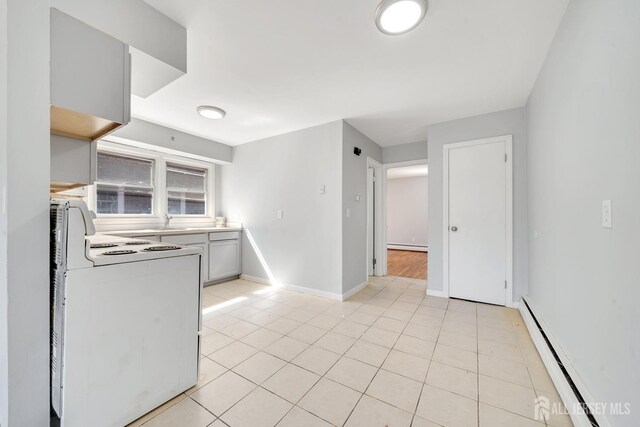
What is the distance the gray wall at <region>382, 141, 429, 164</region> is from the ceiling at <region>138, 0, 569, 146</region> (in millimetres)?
887

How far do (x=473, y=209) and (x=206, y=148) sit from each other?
4115 mm

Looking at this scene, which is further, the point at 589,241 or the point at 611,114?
the point at 589,241

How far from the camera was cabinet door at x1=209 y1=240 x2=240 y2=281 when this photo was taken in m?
3.85

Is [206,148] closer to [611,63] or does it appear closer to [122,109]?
[122,109]

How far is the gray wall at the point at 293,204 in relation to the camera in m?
3.28

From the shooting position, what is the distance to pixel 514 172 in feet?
9.34

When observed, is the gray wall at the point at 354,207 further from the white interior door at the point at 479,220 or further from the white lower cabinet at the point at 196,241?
the white lower cabinet at the point at 196,241

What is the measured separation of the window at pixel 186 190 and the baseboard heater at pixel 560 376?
4.77 metres

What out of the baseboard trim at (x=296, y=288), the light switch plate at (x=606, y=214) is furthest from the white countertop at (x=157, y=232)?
the light switch plate at (x=606, y=214)

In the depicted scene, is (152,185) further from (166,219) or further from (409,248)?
(409,248)

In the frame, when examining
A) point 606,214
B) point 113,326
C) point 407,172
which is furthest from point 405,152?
point 113,326

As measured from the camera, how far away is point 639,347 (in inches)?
33.1

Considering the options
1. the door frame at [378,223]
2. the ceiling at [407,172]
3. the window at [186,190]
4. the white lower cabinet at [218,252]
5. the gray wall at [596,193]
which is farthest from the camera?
the ceiling at [407,172]

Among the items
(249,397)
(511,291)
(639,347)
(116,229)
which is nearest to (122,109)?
(249,397)
